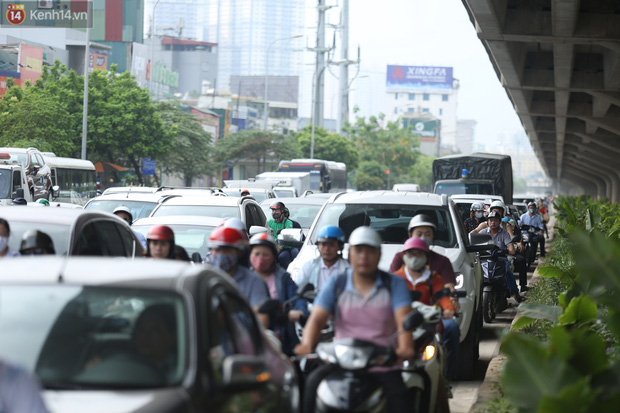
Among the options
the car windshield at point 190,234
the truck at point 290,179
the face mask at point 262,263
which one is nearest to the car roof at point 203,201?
the car windshield at point 190,234

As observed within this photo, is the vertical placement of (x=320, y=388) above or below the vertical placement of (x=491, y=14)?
below

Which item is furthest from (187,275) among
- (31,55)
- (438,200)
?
(31,55)

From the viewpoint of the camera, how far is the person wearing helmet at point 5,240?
767 centimetres

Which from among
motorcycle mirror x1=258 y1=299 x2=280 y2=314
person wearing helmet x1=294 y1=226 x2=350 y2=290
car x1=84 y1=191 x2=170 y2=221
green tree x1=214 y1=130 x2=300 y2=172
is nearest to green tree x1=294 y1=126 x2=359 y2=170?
green tree x1=214 y1=130 x2=300 y2=172

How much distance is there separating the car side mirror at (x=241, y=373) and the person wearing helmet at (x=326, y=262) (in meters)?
3.42

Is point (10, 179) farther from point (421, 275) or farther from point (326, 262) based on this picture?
point (421, 275)

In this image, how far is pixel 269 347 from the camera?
205 inches

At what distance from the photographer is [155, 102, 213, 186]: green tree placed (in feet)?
217

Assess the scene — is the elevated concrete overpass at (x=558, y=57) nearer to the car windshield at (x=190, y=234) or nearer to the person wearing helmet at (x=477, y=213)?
the person wearing helmet at (x=477, y=213)

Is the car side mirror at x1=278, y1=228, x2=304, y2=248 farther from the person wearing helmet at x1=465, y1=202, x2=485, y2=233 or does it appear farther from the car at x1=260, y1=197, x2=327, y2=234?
Answer: the car at x1=260, y1=197, x2=327, y2=234

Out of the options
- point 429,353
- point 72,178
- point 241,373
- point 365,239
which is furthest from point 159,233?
point 72,178

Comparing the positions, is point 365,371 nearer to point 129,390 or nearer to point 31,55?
point 129,390

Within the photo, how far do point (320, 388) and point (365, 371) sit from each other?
268mm

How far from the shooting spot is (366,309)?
6008 millimetres
